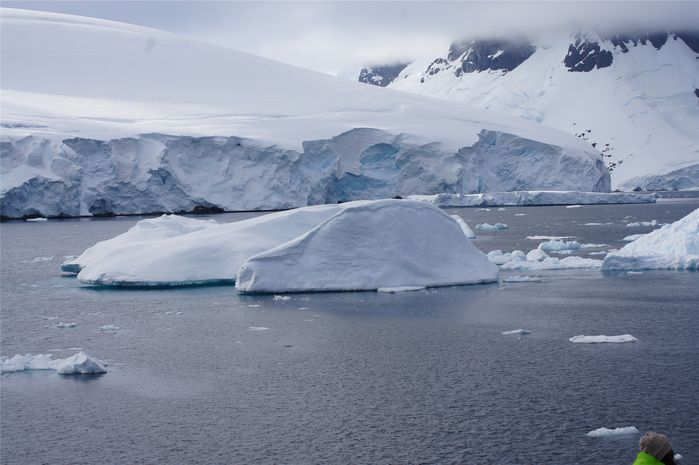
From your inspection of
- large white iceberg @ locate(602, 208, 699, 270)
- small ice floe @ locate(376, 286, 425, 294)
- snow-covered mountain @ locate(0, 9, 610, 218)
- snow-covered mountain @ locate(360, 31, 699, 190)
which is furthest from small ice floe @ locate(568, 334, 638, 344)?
snow-covered mountain @ locate(360, 31, 699, 190)

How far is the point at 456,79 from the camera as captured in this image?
14738 centimetres

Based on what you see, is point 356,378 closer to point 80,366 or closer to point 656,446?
point 80,366

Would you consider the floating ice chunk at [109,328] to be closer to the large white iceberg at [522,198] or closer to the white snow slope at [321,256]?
the white snow slope at [321,256]

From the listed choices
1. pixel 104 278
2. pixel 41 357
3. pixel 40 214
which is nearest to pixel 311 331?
pixel 41 357

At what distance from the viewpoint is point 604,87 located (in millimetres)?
127500

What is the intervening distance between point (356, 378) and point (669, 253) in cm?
1100

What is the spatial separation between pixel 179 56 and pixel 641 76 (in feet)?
281

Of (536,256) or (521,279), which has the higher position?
(536,256)

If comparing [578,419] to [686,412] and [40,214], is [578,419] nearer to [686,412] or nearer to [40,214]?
[686,412]

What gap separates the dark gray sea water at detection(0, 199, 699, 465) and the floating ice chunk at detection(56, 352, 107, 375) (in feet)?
0.56

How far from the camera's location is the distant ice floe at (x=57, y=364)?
9453mm

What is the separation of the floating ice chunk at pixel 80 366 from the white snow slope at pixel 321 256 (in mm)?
5787

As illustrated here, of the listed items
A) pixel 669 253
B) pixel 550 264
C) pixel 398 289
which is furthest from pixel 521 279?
pixel 669 253

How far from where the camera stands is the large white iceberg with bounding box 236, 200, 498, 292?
1524 cm
